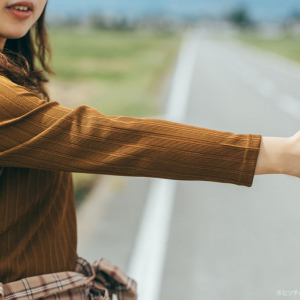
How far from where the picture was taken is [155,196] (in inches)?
219

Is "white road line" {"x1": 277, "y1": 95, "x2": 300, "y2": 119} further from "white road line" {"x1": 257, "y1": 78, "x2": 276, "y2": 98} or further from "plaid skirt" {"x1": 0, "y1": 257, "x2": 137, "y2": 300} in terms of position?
"plaid skirt" {"x1": 0, "y1": 257, "x2": 137, "y2": 300}


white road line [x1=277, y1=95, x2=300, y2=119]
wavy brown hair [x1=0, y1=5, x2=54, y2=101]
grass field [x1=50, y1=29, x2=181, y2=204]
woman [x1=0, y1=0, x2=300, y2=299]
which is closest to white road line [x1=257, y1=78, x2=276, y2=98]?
white road line [x1=277, y1=95, x2=300, y2=119]

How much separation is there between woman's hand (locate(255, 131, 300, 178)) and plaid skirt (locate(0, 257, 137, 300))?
633 millimetres

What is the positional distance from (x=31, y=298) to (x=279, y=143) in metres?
0.74

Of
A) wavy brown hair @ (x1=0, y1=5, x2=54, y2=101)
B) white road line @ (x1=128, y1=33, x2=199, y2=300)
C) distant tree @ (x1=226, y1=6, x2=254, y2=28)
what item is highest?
distant tree @ (x1=226, y1=6, x2=254, y2=28)

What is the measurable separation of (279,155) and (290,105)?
36.9 feet

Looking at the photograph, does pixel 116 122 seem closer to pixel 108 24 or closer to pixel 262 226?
pixel 262 226

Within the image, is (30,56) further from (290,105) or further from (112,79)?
(112,79)

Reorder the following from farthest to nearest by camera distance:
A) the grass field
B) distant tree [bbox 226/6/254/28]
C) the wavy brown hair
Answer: distant tree [bbox 226/6/254/28], the grass field, the wavy brown hair

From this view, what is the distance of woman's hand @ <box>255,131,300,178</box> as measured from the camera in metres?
1.13

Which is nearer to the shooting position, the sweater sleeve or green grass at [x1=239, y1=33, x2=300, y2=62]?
the sweater sleeve

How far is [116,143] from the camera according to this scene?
1169mm

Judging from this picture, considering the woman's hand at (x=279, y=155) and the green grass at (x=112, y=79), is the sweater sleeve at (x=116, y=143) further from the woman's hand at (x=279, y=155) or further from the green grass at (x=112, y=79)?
the green grass at (x=112, y=79)

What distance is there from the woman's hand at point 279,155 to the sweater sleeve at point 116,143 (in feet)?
0.07
